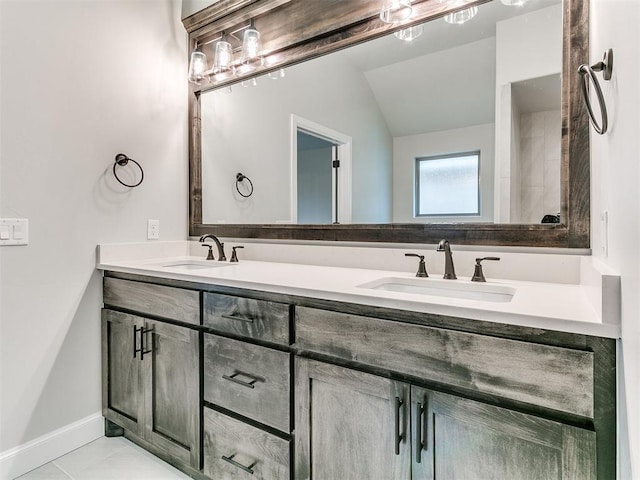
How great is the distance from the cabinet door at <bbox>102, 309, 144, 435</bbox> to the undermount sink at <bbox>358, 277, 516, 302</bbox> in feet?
3.79

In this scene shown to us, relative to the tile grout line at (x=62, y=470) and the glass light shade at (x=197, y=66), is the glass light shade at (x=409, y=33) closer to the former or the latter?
the glass light shade at (x=197, y=66)

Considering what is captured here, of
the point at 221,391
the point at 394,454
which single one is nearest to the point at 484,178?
the point at 394,454

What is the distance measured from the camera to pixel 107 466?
1674mm

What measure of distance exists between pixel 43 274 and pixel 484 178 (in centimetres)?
204

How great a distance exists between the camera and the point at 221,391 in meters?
1.41

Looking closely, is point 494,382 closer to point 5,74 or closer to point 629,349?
point 629,349

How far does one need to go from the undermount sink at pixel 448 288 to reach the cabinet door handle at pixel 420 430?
0.43 metres

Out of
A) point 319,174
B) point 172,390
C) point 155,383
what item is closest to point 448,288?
point 319,174

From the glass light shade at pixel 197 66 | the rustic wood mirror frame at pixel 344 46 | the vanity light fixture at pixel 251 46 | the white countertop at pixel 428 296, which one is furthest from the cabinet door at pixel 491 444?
the glass light shade at pixel 197 66

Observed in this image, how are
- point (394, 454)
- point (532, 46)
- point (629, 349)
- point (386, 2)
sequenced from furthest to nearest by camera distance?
point (386, 2) → point (532, 46) → point (394, 454) → point (629, 349)

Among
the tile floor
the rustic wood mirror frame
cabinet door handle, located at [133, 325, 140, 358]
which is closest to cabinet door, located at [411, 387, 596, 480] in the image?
the rustic wood mirror frame

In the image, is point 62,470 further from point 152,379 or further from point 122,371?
point 152,379

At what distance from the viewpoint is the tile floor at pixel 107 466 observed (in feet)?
5.27

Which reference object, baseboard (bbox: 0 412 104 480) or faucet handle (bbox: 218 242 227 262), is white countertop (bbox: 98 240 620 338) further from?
baseboard (bbox: 0 412 104 480)
